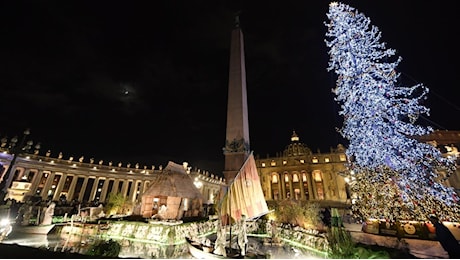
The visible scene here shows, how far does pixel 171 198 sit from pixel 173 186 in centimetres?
101

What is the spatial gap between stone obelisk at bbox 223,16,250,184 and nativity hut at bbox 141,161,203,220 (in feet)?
16.3

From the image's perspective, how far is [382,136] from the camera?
9.36 meters

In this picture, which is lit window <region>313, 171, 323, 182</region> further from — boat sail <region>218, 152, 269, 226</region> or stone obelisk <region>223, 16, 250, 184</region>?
boat sail <region>218, 152, 269, 226</region>

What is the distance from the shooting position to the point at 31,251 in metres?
4.54

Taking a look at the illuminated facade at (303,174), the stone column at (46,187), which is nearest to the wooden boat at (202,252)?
the stone column at (46,187)

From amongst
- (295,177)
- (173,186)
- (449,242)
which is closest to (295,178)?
(295,177)

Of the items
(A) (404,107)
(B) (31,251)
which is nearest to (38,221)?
(B) (31,251)

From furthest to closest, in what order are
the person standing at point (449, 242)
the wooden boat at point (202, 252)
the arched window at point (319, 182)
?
the arched window at point (319, 182), the wooden boat at point (202, 252), the person standing at point (449, 242)

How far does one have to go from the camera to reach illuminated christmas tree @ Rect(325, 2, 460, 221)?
8.54 meters

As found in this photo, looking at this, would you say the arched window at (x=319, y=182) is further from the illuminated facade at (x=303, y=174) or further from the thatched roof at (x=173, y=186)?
the thatched roof at (x=173, y=186)

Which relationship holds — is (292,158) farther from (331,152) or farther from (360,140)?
(360,140)

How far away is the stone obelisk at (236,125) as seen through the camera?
1428 cm

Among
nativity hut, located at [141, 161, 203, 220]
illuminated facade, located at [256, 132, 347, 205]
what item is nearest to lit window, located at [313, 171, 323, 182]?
illuminated facade, located at [256, 132, 347, 205]

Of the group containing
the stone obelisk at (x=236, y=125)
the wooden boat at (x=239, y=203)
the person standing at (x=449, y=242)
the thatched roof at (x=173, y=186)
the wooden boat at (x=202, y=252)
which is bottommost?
the wooden boat at (x=202, y=252)
